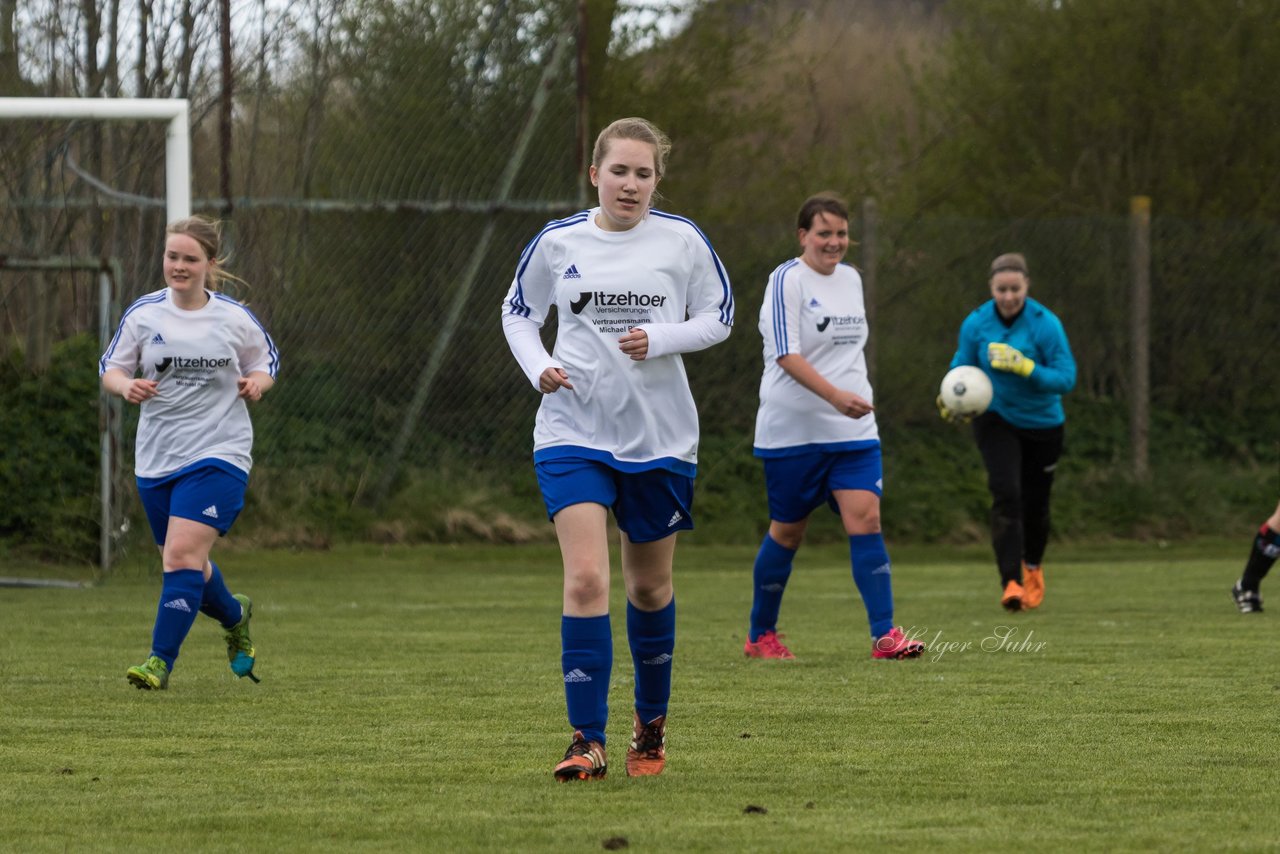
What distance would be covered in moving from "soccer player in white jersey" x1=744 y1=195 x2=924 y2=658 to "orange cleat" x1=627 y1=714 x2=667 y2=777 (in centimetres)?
288

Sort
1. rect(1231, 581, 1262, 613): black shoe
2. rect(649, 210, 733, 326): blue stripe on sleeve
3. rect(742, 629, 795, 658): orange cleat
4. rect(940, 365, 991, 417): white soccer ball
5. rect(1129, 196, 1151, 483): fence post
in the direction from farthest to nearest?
rect(1129, 196, 1151, 483): fence post
rect(940, 365, 991, 417): white soccer ball
rect(1231, 581, 1262, 613): black shoe
rect(742, 629, 795, 658): orange cleat
rect(649, 210, 733, 326): blue stripe on sleeve

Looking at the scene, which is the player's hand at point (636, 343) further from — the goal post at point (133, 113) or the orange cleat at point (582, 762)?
the goal post at point (133, 113)

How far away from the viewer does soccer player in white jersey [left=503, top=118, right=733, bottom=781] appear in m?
4.86

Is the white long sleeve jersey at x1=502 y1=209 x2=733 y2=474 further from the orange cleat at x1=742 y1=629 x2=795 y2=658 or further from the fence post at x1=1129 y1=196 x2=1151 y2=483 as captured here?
the fence post at x1=1129 y1=196 x2=1151 y2=483

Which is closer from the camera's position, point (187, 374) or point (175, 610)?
point (175, 610)

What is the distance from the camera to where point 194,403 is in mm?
7355

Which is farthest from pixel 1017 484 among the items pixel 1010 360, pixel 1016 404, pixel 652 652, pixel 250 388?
pixel 652 652

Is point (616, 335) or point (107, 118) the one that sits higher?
point (107, 118)

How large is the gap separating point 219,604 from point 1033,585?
4781 mm

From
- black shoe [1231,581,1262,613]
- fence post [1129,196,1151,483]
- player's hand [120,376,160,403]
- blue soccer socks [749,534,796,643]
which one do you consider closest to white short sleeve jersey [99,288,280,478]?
player's hand [120,376,160,403]

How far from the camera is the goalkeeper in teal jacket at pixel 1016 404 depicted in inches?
398

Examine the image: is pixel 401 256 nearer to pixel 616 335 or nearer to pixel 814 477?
pixel 814 477

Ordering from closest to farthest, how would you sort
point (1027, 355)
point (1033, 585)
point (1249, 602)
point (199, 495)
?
1. point (199, 495)
2. point (1249, 602)
3. point (1027, 355)
4. point (1033, 585)

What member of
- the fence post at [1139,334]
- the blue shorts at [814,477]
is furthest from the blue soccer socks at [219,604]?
the fence post at [1139,334]
